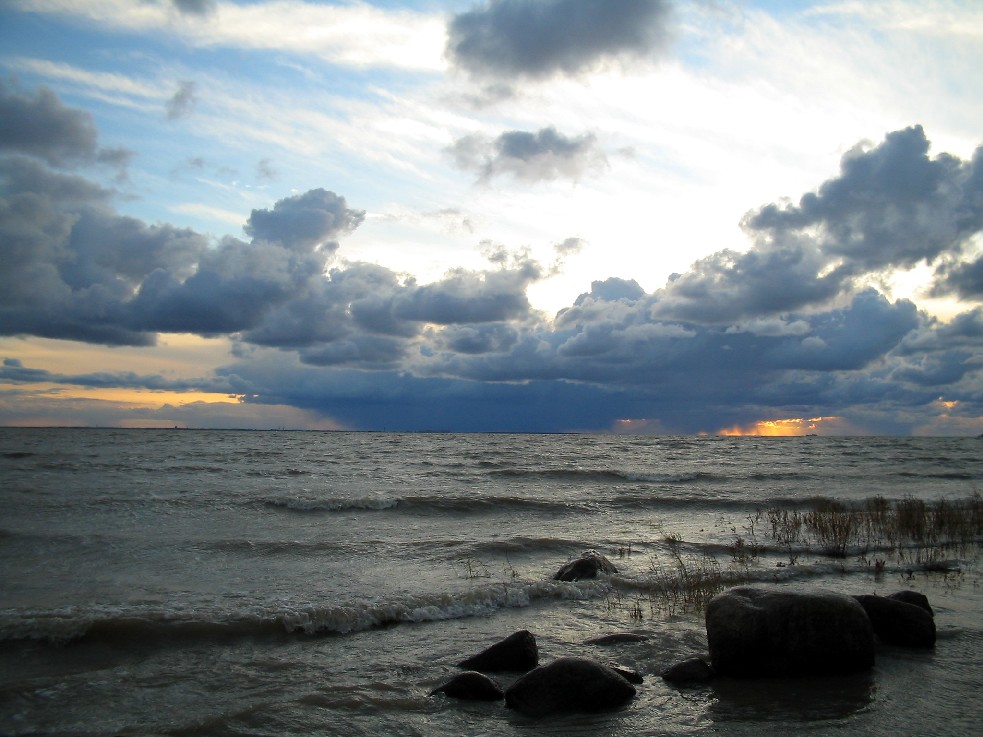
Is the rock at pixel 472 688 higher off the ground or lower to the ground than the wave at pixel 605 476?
higher

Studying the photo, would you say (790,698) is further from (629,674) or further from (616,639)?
(616,639)

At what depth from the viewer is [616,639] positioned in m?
9.85

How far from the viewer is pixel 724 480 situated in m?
41.7

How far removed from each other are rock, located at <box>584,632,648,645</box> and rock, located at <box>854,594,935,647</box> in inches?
134

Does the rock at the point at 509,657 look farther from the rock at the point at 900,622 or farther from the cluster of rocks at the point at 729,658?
the rock at the point at 900,622

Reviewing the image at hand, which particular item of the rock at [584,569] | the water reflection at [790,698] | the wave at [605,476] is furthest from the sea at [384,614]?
the wave at [605,476]

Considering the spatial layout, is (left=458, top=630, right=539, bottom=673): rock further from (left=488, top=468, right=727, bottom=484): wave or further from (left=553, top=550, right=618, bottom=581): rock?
(left=488, top=468, right=727, bottom=484): wave

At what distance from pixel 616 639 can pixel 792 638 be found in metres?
2.55

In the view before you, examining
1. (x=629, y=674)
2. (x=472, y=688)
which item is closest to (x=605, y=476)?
(x=629, y=674)

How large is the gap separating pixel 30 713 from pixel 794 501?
29852 millimetres

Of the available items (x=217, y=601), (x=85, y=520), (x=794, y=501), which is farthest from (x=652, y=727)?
(x=794, y=501)

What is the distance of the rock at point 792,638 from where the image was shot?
8.30 meters

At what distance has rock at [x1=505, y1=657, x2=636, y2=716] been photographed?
732 centimetres

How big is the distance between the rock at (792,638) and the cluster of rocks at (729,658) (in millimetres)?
13
